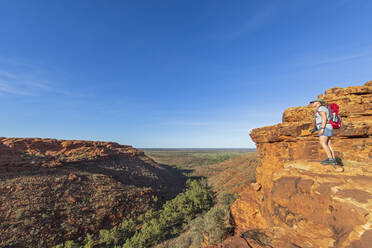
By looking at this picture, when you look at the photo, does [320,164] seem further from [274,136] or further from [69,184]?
[69,184]

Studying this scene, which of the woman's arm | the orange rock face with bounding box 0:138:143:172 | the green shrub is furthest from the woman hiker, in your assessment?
the orange rock face with bounding box 0:138:143:172

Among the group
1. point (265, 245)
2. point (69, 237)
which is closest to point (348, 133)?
A: point (265, 245)

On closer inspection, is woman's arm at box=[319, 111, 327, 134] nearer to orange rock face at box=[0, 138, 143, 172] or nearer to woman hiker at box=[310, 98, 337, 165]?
woman hiker at box=[310, 98, 337, 165]

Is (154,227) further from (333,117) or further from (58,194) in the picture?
(333,117)

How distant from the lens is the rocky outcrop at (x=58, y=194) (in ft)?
49.9

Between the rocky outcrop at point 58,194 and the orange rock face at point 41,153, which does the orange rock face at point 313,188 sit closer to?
the rocky outcrop at point 58,194

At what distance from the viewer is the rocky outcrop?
15.2 metres

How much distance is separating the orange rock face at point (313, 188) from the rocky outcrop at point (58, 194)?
1886 cm

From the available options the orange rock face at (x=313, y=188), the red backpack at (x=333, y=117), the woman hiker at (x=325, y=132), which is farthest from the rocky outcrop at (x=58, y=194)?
the red backpack at (x=333, y=117)

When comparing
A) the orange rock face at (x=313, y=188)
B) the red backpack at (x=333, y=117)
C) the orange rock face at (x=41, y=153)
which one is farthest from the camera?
the orange rock face at (x=41, y=153)

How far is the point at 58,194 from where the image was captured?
781 inches

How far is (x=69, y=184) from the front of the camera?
22.3 m

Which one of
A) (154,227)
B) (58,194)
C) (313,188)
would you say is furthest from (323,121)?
(58,194)

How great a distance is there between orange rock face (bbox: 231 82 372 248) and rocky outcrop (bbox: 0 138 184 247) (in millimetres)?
18860
